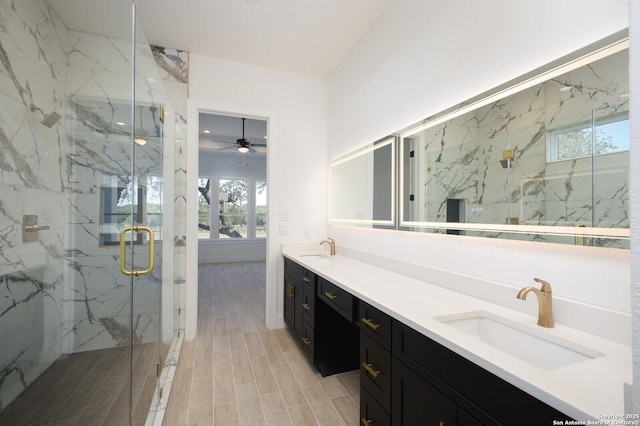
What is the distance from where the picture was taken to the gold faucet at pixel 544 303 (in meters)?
1.13

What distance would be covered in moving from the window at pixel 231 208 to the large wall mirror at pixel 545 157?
641cm

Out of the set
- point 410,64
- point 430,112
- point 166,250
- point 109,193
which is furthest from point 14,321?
point 410,64

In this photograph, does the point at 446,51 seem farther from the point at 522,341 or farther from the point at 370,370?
the point at 370,370

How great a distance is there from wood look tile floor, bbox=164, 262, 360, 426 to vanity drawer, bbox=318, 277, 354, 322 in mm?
643

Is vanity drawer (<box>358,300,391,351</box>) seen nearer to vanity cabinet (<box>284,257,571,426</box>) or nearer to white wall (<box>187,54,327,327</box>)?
vanity cabinet (<box>284,257,571,426</box>)

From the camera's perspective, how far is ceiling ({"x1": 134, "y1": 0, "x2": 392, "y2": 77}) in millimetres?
2351

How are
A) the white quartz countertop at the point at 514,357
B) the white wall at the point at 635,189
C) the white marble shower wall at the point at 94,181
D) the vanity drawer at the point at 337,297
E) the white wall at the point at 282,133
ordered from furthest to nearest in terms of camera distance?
the white wall at the point at 282,133 < the vanity drawer at the point at 337,297 < the white marble shower wall at the point at 94,181 < the white quartz countertop at the point at 514,357 < the white wall at the point at 635,189

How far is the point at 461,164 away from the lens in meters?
1.64

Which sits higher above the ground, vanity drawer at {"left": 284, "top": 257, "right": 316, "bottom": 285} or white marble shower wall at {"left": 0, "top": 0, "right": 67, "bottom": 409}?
white marble shower wall at {"left": 0, "top": 0, "right": 67, "bottom": 409}

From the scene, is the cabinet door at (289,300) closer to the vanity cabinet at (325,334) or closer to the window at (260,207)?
the vanity cabinet at (325,334)

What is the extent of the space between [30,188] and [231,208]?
677 cm

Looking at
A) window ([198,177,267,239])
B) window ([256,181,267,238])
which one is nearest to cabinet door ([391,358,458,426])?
window ([198,177,267,239])

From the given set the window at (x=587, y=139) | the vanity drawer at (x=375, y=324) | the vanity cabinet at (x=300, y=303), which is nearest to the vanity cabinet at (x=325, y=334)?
the vanity cabinet at (x=300, y=303)

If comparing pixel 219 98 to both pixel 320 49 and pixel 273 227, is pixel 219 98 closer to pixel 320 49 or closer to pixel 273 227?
pixel 320 49
